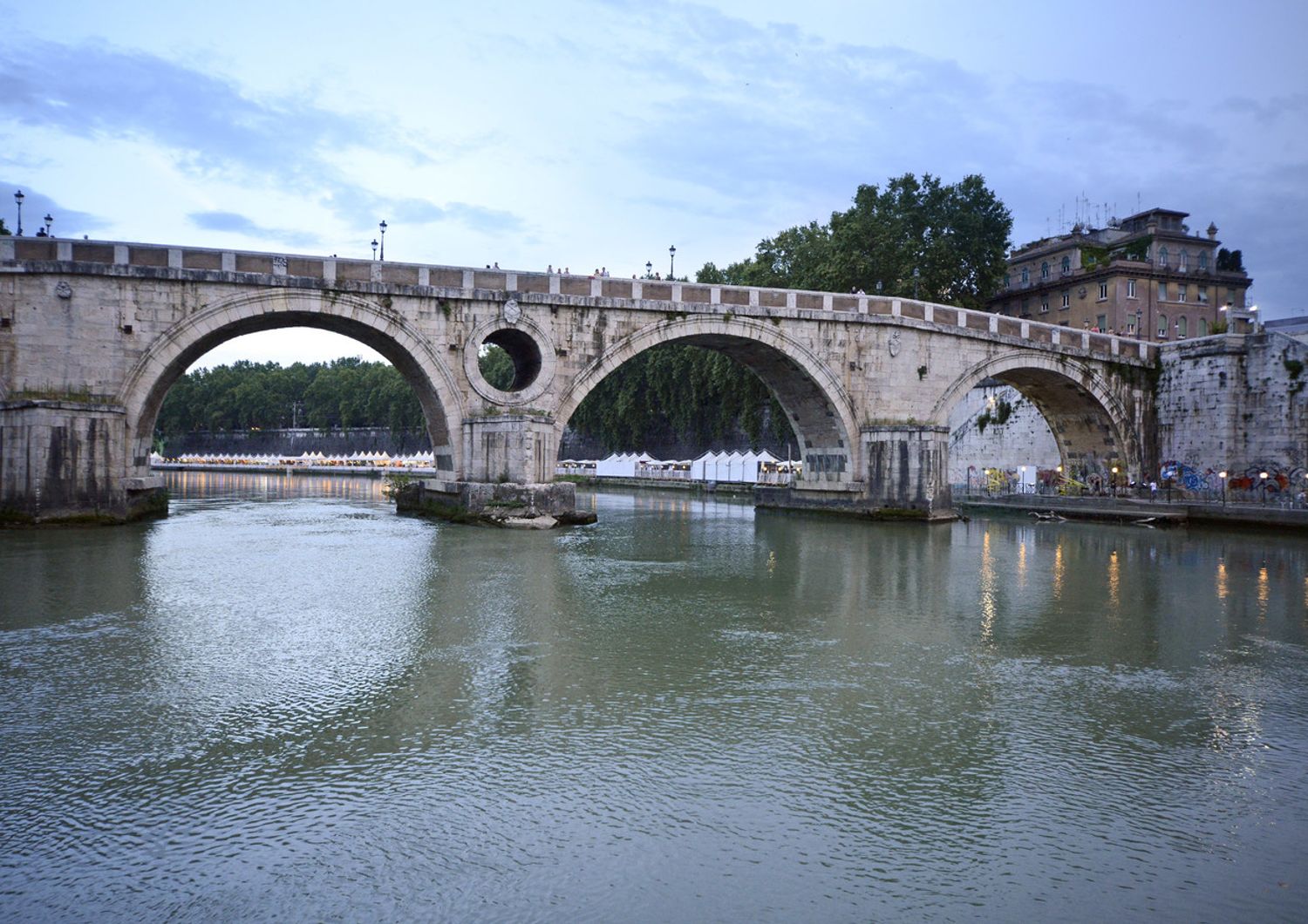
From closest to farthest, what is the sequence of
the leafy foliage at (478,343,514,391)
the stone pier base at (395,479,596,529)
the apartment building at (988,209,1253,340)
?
1. the stone pier base at (395,479,596,529)
2. the apartment building at (988,209,1253,340)
3. the leafy foliage at (478,343,514,391)

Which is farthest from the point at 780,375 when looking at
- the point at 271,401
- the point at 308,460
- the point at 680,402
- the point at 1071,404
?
the point at 271,401

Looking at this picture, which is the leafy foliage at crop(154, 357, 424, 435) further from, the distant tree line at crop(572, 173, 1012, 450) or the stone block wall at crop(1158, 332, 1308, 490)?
the stone block wall at crop(1158, 332, 1308, 490)

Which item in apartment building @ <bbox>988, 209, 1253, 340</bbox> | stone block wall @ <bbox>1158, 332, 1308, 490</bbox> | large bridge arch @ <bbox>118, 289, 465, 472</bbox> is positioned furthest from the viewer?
apartment building @ <bbox>988, 209, 1253, 340</bbox>

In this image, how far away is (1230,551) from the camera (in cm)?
2017

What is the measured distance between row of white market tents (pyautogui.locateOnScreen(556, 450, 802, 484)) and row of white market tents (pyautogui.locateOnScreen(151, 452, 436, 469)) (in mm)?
12527

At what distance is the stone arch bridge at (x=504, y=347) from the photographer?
2067 cm

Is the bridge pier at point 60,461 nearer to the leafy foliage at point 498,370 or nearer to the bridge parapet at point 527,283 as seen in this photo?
the bridge parapet at point 527,283

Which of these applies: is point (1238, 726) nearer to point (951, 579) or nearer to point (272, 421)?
point (951, 579)

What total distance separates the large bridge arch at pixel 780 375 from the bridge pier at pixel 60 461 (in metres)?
10.4

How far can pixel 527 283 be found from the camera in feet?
80.4

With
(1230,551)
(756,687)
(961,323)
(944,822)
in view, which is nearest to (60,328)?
(756,687)

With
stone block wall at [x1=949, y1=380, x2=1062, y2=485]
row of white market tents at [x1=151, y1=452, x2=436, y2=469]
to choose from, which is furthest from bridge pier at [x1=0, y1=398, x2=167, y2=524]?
row of white market tents at [x1=151, y1=452, x2=436, y2=469]

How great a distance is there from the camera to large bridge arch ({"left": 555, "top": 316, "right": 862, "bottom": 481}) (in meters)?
25.3

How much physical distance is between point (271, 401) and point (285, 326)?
8487 centimetres
